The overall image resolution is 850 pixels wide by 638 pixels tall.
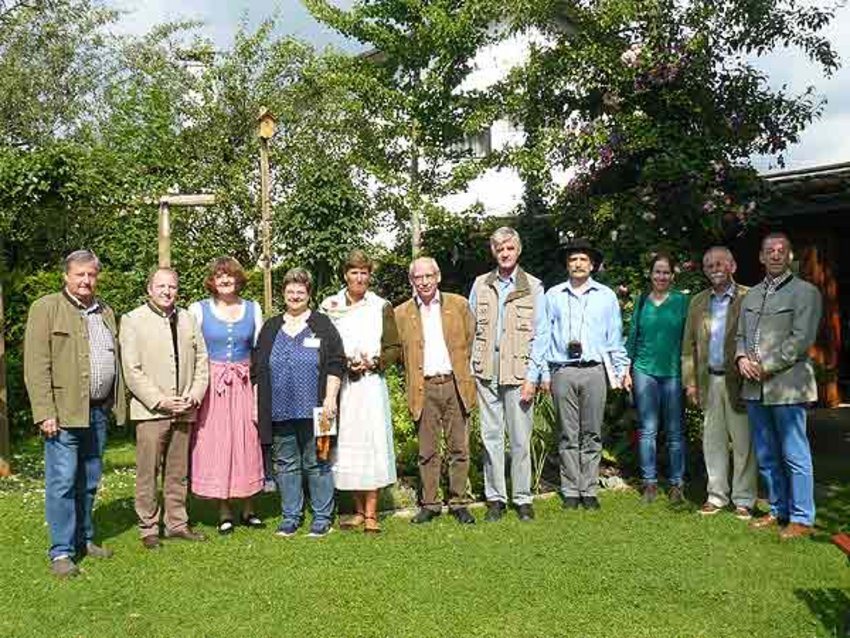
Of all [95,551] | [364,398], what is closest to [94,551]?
[95,551]

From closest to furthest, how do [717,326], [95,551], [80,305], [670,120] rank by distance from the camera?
[80,305] → [95,551] → [717,326] → [670,120]

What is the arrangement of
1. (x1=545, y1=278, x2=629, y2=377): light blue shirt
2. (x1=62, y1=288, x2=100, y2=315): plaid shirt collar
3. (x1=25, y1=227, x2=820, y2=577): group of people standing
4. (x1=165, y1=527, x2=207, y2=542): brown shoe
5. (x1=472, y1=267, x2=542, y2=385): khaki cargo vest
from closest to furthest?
(x1=62, y1=288, x2=100, y2=315): plaid shirt collar < (x1=25, y1=227, x2=820, y2=577): group of people standing < (x1=165, y1=527, x2=207, y2=542): brown shoe < (x1=472, y1=267, x2=542, y2=385): khaki cargo vest < (x1=545, y1=278, x2=629, y2=377): light blue shirt

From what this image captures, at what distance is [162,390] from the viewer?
5.43m

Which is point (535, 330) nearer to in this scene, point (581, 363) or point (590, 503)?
point (581, 363)

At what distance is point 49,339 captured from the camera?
496 cm

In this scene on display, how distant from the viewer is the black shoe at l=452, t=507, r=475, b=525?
5.89 m

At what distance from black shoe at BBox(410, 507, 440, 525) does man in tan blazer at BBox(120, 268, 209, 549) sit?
1396 mm

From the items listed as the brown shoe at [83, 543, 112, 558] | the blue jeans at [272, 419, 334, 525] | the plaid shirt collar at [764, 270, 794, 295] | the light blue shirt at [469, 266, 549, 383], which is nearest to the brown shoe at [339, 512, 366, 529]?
the blue jeans at [272, 419, 334, 525]

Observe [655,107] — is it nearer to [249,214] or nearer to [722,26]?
[722,26]

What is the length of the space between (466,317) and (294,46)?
12399 mm

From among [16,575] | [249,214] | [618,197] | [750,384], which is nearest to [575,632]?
[750,384]

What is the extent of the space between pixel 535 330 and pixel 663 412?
1222 millimetres

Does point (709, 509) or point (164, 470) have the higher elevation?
point (164, 470)

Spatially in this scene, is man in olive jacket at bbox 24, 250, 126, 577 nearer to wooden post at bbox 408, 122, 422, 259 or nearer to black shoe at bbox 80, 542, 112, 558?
black shoe at bbox 80, 542, 112, 558
